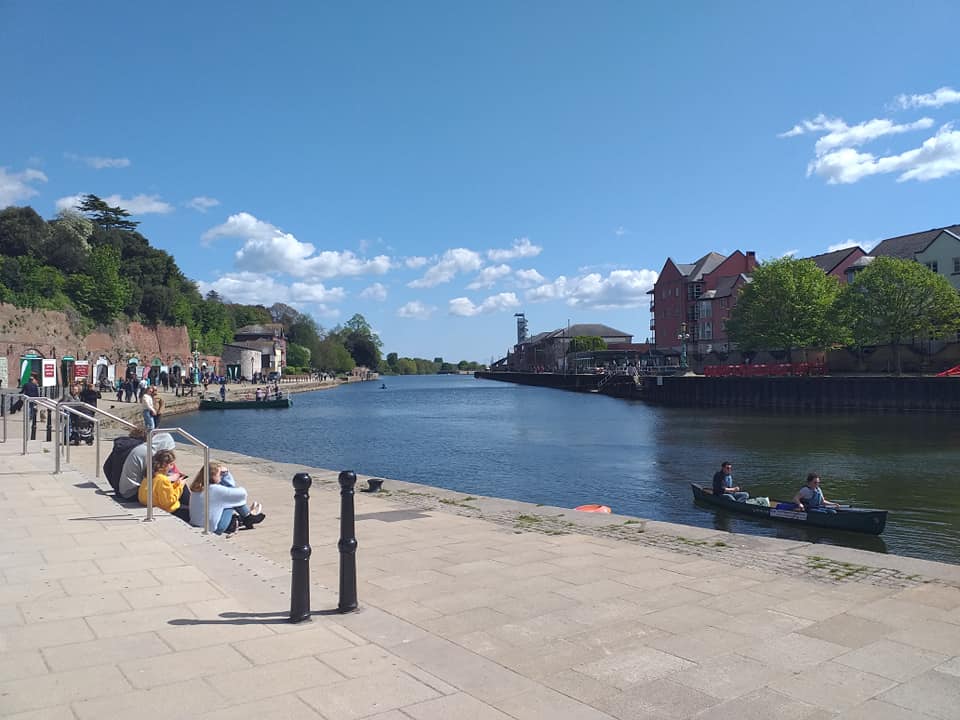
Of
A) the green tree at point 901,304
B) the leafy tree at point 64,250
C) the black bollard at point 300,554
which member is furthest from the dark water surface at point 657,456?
the leafy tree at point 64,250

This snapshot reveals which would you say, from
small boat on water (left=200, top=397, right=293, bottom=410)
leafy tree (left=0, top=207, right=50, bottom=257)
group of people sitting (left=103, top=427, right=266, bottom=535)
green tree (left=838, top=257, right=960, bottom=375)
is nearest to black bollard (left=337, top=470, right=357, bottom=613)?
group of people sitting (left=103, top=427, right=266, bottom=535)

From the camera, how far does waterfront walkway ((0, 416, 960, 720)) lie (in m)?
4.59

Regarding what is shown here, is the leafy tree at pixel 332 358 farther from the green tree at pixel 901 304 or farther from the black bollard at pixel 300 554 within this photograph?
the black bollard at pixel 300 554

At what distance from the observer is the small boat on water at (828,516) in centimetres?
1636

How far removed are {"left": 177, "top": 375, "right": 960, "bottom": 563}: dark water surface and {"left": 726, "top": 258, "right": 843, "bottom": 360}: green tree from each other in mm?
17353

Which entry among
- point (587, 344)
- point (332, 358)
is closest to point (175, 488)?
point (587, 344)

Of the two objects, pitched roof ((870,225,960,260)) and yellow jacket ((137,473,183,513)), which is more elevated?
pitched roof ((870,225,960,260))

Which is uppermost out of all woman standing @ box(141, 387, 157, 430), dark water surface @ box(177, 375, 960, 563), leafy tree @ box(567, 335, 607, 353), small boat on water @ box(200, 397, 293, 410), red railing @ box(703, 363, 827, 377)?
leafy tree @ box(567, 335, 607, 353)

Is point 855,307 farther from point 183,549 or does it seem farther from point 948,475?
point 183,549

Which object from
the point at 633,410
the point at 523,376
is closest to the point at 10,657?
the point at 633,410

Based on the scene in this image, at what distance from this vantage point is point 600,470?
29188 millimetres

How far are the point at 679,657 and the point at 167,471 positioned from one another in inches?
326

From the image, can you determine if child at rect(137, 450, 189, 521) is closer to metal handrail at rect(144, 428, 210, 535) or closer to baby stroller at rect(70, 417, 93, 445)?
metal handrail at rect(144, 428, 210, 535)

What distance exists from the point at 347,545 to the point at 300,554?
1.57 ft
